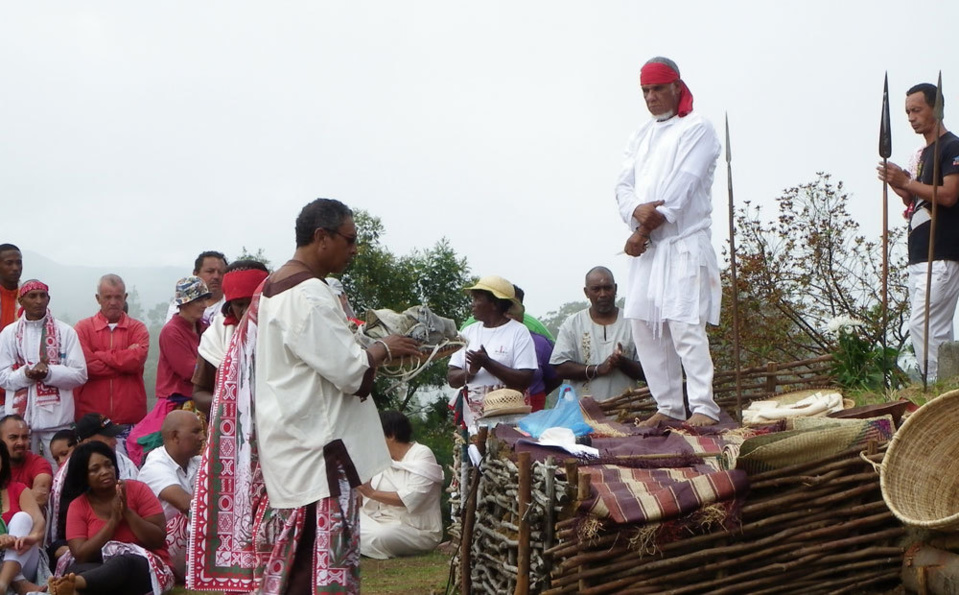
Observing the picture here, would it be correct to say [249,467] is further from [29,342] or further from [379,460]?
[29,342]

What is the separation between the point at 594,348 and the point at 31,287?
15.1 feet

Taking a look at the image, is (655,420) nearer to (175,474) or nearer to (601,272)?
(601,272)

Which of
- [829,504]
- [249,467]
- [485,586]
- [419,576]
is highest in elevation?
[249,467]

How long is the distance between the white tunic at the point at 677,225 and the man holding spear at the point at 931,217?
48.1 inches

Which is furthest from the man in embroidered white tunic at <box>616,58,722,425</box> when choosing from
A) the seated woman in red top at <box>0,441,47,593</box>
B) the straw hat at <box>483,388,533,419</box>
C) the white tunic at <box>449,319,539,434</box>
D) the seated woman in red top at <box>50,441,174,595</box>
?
the seated woman in red top at <box>0,441,47,593</box>

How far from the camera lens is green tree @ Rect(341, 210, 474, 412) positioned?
487 inches

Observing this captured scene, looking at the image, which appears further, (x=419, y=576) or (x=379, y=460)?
(x=419, y=576)

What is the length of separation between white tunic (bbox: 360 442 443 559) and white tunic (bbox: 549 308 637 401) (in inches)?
62.6

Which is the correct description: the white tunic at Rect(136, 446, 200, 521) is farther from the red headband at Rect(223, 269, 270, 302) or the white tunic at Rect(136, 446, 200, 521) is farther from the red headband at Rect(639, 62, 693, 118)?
the red headband at Rect(639, 62, 693, 118)

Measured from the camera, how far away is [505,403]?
25.0 ft

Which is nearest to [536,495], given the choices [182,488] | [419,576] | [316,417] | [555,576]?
[555,576]

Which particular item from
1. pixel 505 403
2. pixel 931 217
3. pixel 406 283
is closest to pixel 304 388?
pixel 505 403

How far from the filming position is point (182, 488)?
27.2ft

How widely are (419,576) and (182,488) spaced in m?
1.86
